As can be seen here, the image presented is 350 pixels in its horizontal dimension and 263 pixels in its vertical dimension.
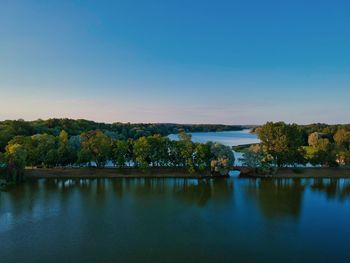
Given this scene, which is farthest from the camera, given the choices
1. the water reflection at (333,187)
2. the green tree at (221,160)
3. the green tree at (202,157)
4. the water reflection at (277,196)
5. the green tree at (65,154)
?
the green tree at (65,154)

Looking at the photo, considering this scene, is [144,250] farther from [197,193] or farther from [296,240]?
[197,193]

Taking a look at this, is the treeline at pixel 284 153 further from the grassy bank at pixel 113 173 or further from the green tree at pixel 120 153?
the green tree at pixel 120 153

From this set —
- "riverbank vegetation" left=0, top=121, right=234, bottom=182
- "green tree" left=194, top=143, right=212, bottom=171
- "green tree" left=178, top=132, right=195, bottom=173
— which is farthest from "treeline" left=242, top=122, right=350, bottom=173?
"green tree" left=178, top=132, right=195, bottom=173

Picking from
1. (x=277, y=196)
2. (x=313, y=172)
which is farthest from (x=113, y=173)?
(x=313, y=172)

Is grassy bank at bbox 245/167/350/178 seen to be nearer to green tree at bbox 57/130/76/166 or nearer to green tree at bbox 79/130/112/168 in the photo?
green tree at bbox 79/130/112/168

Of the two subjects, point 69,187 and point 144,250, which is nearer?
point 144,250

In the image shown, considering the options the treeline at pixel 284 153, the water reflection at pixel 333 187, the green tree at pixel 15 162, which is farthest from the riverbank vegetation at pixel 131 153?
the water reflection at pixel 333 187

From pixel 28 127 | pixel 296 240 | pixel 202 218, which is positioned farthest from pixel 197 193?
pixel 28 127
